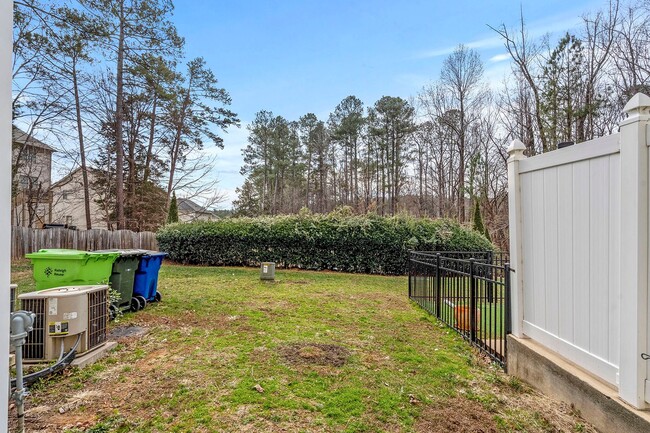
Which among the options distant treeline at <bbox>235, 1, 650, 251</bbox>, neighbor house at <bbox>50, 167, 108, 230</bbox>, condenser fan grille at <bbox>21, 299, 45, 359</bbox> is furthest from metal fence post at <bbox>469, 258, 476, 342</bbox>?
neighbor house at <bbox>50, 167, 108, 230</bbox>

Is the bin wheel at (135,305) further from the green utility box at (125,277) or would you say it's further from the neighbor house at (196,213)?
the neighbor house at (196,213)

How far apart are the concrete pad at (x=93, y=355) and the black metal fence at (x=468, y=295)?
13.9 ft

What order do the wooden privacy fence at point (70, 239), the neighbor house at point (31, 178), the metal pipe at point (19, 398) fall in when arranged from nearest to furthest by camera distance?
Answer: the metal pipe at point (19, 398)
the wooden privacy fence at point (70, 239)
the neighbor house at point (31, 178)

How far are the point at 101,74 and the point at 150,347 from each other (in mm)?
16294

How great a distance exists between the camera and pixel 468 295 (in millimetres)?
4410

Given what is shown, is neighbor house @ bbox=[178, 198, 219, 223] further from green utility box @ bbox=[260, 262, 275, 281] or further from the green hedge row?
green utility box @ bbox=[260, 262, 275, 281]

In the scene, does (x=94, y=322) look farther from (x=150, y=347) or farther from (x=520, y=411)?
(x=520, y=411)

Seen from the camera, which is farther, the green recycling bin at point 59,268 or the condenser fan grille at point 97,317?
the green recycling bin at point 59,268

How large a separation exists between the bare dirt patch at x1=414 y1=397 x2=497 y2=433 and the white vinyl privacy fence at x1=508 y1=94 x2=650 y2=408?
0.82m

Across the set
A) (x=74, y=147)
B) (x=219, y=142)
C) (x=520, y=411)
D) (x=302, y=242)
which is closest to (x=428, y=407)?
(x=520, y=411)

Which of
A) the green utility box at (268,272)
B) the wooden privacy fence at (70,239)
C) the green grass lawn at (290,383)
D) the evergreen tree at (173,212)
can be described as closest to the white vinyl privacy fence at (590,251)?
the green grass lawn at (290,383)

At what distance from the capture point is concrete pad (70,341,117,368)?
10.9ft

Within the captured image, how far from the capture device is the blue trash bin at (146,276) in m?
5.83

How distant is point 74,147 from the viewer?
15617 millimetres
